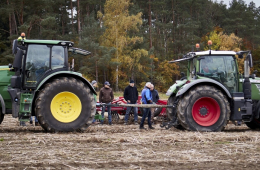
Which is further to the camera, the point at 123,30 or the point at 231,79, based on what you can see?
the point at 123,30

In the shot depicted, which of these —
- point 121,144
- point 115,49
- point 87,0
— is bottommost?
point 121,144

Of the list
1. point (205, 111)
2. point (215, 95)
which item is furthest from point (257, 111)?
point (205, 111)

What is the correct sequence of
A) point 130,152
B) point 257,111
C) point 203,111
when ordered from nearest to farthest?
1. point 130,152
2. point 203,111
3. point 257,111

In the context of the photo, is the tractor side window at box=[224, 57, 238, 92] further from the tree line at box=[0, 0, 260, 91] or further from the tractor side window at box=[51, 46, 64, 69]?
the tree line at box=[0, 0, 260, 91]

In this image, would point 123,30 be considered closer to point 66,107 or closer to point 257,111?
point 257,111

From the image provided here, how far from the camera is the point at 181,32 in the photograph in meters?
45.3

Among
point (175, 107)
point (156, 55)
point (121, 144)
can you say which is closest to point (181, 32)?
point (156, 55)

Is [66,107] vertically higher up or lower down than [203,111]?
higher up

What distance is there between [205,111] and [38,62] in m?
4.66

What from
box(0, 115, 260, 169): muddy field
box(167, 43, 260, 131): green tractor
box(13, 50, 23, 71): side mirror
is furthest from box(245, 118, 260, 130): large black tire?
box(13, 50, 23, 71): side mirror

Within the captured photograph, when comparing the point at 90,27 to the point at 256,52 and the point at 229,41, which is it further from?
the point at 256,52

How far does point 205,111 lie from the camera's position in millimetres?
9234

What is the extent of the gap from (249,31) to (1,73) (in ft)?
166

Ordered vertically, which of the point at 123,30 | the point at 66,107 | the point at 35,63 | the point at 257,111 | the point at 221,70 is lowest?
the point at 257,111
